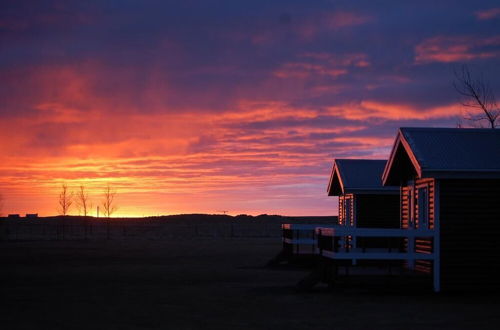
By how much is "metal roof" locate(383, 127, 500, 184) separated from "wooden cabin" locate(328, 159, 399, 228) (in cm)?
1000

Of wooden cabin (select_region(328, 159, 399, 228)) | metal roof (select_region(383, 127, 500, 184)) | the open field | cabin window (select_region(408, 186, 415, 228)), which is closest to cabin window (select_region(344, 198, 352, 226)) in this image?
wooden cabin (select_region(328, 159, 399, 228))

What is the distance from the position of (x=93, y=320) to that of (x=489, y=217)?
1214 cm

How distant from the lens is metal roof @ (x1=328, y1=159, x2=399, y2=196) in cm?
3509

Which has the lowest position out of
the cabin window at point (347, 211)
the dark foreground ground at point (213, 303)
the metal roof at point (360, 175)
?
the dark foreground ground at point (213, 303)

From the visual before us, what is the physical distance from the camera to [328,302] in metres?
19.2

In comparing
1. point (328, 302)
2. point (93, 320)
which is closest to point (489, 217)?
point (328, 302)

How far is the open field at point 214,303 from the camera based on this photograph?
15469 millimetres

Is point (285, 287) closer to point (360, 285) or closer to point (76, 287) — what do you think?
point (360, 285)

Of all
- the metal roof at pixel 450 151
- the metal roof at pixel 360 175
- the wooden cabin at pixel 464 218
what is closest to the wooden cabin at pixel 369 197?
the metal roof at pixel 360 175

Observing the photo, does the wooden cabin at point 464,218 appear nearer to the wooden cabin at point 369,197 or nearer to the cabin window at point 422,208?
the cabin window at point 422,208

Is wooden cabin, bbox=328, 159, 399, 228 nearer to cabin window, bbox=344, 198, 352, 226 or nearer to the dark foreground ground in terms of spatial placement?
cabin window, bbox=344, 198, 352, 226

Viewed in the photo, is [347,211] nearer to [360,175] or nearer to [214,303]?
[360,175]

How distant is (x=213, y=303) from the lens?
1888 centimetres

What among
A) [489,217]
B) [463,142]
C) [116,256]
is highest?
[463,142]
